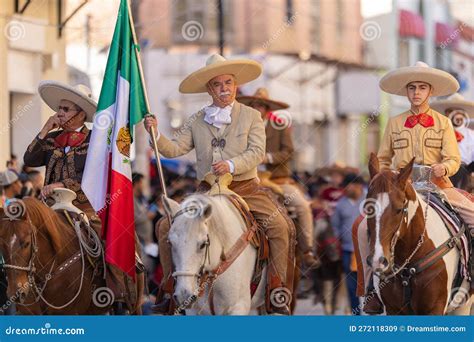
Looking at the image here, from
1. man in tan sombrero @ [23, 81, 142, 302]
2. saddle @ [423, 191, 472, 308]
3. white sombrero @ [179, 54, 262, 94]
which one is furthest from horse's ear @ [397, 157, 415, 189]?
man in tan sombrero @ [23, 81, 142, 302]

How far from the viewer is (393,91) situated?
13023 mm

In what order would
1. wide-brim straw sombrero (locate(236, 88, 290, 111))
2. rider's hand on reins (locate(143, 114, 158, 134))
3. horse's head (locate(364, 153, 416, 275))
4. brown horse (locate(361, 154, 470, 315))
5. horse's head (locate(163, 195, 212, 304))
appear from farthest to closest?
wide-brim straw sombrero (locate(236, 88, 290, 111)) < rider's hand on reins (locate(143, 114, 158, 134)) < brown horse (locate(361, 154, 470, 315)) < horse's head (locate(364, 153, 416, 275)) < horse's head (locate(163, 195, 212, 304))

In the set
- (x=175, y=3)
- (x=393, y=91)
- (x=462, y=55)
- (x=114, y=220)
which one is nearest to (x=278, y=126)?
(x=393, y=91)

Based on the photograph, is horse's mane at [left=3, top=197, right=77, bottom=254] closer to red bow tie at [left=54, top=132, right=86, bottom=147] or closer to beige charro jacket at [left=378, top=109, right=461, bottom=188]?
red bow tie at [left=54, top=132, right=86, bottom=147]

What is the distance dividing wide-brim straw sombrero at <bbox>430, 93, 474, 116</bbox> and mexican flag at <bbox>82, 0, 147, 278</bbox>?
3984 millimetres

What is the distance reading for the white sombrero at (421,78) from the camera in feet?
41.2

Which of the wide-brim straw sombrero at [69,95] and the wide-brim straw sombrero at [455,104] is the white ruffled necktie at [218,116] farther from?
the wide-brim straw sombrero at [455,104]

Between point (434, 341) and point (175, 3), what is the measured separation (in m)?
48.9

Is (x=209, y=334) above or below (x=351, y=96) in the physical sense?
below

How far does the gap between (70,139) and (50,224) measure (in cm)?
122

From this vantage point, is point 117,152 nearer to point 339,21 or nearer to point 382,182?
point 382,182

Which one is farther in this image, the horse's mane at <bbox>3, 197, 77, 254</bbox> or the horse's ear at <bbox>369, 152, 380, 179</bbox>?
the horse's mane at <bbox>3, 197, 77, 254</bbox>

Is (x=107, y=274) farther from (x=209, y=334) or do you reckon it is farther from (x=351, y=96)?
(x=351, y=96)

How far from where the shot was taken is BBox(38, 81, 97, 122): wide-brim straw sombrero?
12.8 metres
